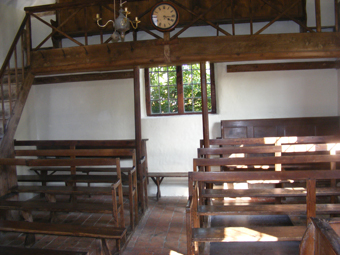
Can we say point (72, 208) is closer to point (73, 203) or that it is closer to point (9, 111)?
point (73, 203)

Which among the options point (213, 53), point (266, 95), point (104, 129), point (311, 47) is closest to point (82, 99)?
point (104, 129)

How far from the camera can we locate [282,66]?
623 centimetres

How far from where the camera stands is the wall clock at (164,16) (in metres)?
4.90

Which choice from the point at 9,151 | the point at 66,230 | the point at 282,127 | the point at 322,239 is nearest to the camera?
the point at 322,239

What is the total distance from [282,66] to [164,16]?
2.87 meters

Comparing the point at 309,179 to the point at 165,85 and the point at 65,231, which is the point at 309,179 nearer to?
the point at 65,231

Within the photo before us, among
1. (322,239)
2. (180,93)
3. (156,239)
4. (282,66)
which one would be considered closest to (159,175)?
(156,239)

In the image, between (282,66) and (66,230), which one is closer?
(66,230)

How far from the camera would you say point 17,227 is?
2990 mm

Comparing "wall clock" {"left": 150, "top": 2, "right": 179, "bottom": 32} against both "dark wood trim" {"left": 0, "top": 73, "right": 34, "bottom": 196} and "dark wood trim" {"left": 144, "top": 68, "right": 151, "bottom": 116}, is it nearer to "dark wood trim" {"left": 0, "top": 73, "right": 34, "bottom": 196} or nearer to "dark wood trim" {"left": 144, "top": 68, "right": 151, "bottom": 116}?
"dark wood trim" {"left": 144, "top": 68, "right": 151, "bottom": 116}

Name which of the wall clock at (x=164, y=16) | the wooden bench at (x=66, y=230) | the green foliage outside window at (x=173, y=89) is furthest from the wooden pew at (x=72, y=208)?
the green foliage outside window at (x=173, y=89)

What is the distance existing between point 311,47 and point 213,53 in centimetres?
162

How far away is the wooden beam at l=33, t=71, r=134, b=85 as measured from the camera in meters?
6.62

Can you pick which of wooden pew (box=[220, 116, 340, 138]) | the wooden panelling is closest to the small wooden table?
wooden pew (box=[220, 116, 340, 138])
